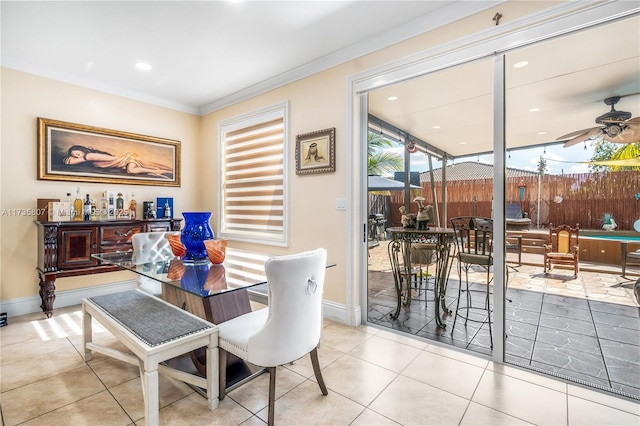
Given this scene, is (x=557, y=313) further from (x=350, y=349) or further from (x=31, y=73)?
(x=31, y=73)

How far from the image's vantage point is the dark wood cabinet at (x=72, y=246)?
3.06 meters

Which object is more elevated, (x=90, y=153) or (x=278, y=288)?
(x=90, y=153)

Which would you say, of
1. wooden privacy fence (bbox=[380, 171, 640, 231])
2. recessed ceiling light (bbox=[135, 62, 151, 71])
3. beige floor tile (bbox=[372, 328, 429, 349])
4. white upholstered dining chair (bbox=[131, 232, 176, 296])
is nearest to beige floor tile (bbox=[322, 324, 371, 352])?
beige floor tile (bbox=[372, 328, 429, 349])

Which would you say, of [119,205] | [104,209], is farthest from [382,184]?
[104,209]

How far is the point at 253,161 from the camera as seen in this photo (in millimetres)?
4070

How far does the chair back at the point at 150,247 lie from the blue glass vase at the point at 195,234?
44 centimetres

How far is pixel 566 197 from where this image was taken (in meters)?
2.17

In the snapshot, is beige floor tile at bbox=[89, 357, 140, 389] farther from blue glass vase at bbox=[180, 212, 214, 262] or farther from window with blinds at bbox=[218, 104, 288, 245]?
window with blinds at bbox=[218, 104, 288, 245]

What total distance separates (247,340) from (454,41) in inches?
102

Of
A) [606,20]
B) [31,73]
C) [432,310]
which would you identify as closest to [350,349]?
[432,310]

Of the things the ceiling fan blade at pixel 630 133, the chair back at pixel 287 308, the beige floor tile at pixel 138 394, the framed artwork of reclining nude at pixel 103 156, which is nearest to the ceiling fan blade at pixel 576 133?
the ceiling fan blade at pixel 630 133

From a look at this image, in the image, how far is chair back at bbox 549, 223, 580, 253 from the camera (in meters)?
2.16

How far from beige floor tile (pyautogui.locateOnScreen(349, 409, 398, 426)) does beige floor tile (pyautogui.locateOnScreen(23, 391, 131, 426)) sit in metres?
1.26

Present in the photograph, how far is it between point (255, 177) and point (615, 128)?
138 inches
